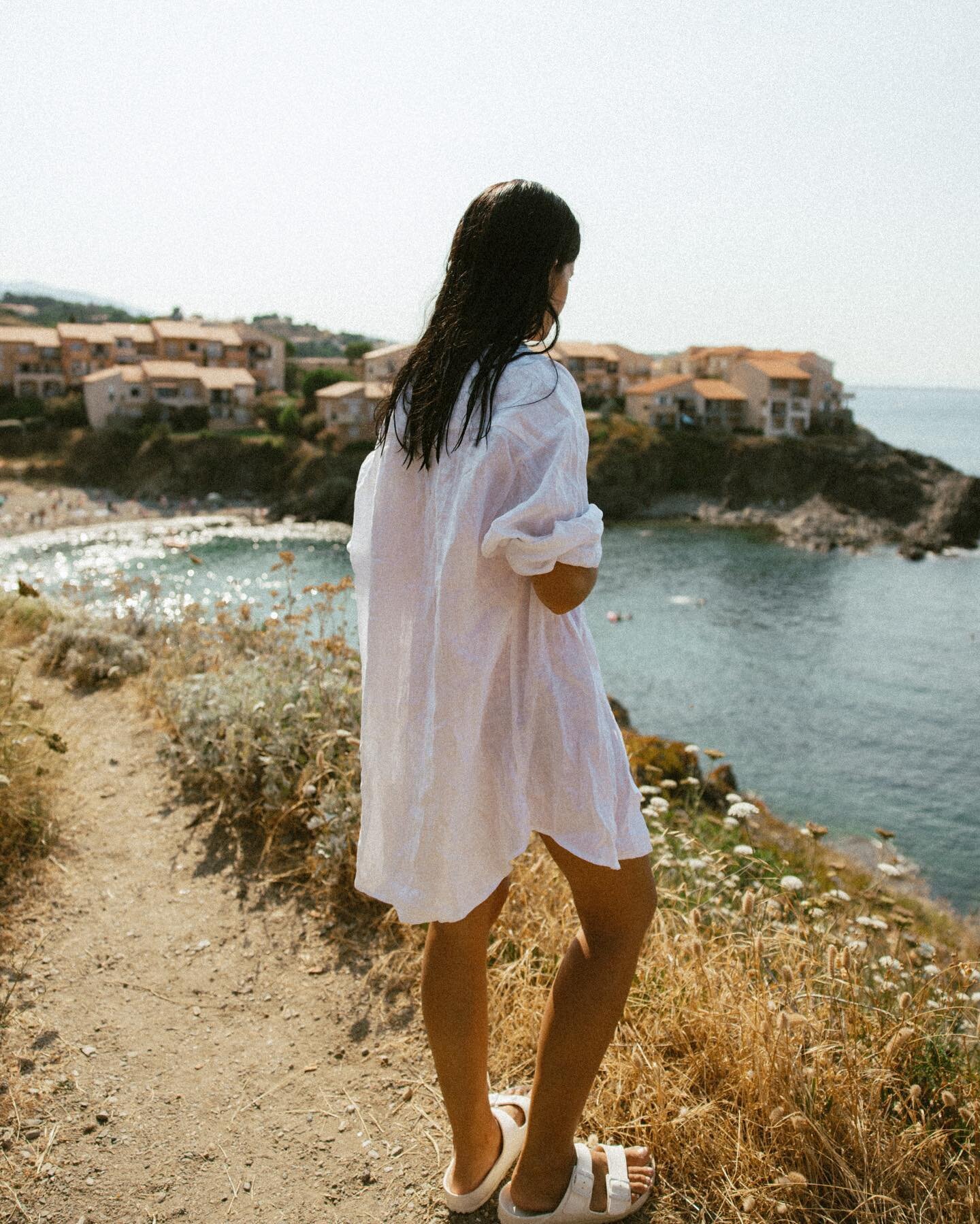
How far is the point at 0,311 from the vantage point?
7856 cm

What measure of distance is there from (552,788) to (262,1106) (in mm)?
1136

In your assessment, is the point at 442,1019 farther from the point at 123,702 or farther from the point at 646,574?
the point at 646,574

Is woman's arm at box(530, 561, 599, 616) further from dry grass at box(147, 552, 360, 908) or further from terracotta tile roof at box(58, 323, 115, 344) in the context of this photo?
terracotta tile roof at box(58, 323, 115, 344)

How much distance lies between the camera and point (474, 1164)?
162cm

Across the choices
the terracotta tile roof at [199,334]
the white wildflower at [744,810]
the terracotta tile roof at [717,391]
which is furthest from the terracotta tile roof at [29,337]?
the white wildflower at [744,810]

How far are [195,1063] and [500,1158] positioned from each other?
797mm

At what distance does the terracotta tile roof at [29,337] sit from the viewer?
51781mm

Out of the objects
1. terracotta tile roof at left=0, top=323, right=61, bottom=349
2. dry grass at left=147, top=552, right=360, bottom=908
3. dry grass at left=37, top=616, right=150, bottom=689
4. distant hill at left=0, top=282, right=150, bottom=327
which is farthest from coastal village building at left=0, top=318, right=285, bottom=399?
dry grass at left=147, top=552, right=360, bottom=908

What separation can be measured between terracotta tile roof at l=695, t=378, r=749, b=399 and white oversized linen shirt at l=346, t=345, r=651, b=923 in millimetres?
58017

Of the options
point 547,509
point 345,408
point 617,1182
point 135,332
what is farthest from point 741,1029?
point 135,332

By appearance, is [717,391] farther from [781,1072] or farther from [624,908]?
[624,908]

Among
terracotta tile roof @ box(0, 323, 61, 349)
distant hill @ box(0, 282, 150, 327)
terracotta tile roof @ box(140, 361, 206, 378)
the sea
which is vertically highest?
distant hill @ box(0, 282, 150, 327)

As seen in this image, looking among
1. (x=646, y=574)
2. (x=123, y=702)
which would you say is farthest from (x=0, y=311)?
(x=123, y=702)

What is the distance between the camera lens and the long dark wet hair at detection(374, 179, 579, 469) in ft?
4.26
